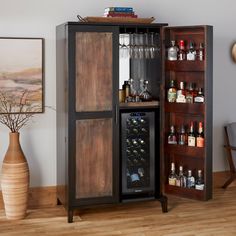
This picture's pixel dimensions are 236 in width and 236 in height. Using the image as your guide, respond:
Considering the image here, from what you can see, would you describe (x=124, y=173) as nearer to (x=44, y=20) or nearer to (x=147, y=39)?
(x=147, y=39)

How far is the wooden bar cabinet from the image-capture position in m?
4.66

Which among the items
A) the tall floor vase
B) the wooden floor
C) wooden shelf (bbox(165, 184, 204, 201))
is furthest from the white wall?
wooden shelf (bbox(165, 184, 204, 201))

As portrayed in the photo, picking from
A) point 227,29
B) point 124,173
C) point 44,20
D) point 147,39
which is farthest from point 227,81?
point 44,20

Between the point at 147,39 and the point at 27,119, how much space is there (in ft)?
4.57

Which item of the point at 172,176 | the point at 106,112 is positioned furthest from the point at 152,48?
the point at 172,176

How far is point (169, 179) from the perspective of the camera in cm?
541

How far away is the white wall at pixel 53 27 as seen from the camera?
16.4 ft

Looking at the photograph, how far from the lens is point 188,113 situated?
5.23m

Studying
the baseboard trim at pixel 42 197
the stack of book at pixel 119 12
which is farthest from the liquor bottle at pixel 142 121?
the baseboard trim at pixel 42 197

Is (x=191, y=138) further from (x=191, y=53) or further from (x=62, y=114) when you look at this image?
(x=62, y=114)

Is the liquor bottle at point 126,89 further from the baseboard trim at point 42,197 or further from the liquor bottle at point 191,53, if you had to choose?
the baseboard trim at point 42,197

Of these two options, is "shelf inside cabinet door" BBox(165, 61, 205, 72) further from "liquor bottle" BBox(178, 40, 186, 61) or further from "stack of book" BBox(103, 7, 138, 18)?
"stack of book" BBox(103, 7, 138, 18)

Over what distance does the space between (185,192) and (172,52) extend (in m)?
1.42

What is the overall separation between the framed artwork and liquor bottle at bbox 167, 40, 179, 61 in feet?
4.11
